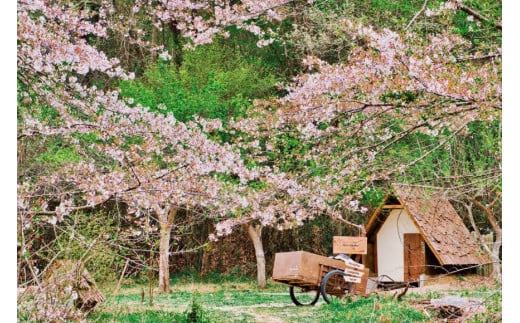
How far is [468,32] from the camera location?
352cm

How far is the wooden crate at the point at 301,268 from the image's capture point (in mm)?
5441

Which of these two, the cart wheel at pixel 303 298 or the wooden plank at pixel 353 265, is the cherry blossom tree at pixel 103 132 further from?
the wooden plank at pixel 353 265

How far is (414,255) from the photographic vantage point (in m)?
6.32

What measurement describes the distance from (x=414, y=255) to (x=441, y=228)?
47 cm

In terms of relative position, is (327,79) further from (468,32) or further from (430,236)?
(430,236)

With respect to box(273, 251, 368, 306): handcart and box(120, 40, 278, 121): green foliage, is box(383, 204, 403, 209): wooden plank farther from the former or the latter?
box(120, 40, 278, 121): green foliage

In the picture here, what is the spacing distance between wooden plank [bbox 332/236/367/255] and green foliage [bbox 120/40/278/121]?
5.30 feet

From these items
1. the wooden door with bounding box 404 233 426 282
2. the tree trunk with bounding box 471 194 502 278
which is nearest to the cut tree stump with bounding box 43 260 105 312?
the tree trunk with bounding box 471 194 502 278

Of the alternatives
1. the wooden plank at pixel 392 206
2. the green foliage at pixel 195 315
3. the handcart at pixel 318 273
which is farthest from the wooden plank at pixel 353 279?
the green foliage at pixel 195 315

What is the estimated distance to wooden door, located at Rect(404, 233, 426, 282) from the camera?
6.22 meters

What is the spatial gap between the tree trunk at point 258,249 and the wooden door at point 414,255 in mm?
1551

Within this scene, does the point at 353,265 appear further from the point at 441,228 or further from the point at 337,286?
the point at 441,228

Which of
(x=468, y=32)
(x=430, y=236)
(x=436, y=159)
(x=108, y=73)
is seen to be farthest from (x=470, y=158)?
(x=108, y=73)
